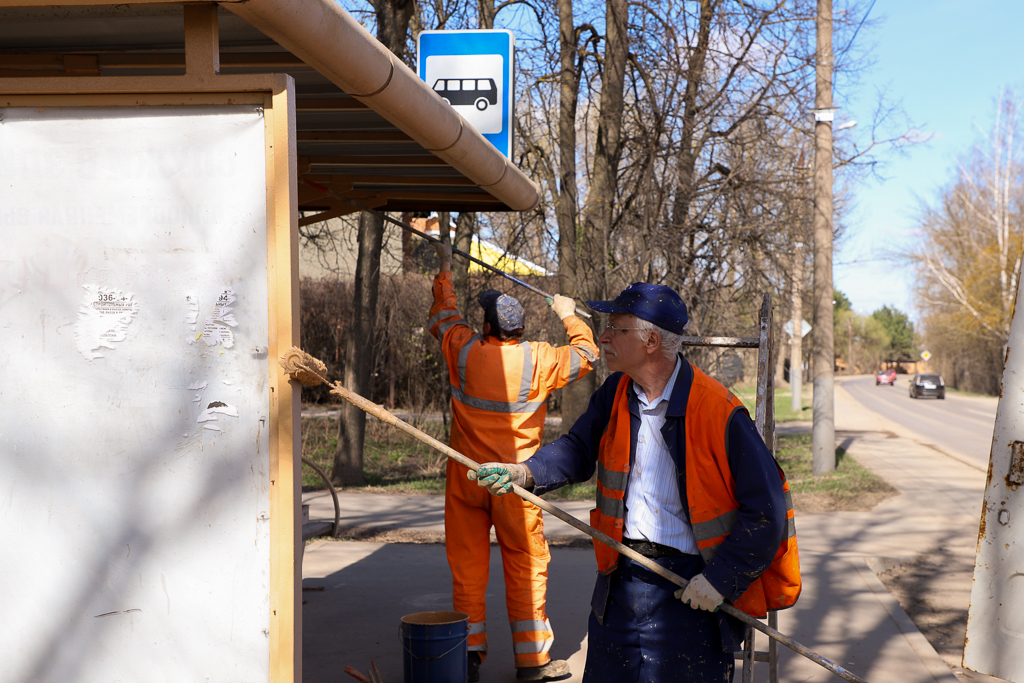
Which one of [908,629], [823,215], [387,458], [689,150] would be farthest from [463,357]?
[387,458]

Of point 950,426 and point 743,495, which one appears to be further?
point 950,426

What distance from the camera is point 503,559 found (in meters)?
4.12

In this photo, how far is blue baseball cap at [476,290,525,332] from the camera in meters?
→ 4.23

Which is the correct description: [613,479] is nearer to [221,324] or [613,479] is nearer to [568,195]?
[221,324]

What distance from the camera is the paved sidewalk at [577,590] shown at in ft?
14.4

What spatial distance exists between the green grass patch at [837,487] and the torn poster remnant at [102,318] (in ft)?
27.1

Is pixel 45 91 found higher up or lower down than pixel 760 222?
lower down

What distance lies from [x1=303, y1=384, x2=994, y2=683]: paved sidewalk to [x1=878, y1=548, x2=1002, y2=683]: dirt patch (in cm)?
18

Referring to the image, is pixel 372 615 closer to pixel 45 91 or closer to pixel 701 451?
pixel 701 451

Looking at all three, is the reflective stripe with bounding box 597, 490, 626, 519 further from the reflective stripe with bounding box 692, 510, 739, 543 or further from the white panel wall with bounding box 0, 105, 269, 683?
the white panel wall with bounding box 0, 105, 269, 683

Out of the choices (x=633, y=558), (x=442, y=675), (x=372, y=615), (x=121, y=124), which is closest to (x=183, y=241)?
(x=121, y=124)

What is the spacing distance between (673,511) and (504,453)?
67.1 inches

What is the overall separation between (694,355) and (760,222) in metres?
1.88

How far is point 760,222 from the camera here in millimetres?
10273
